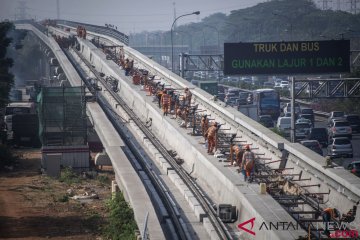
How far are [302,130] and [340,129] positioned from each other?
2510 mm

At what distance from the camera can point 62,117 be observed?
37.2 m

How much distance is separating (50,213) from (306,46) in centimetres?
1701

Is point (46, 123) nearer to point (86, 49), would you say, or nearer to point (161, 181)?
point (161, 181)

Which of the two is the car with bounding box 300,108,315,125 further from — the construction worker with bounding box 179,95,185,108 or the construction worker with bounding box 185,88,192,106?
the construction worker with bounding box 185,88,192,106

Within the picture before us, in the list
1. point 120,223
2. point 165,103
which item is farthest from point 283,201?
point 165,103

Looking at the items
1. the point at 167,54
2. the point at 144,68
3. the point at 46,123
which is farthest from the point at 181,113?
the point at 167,54

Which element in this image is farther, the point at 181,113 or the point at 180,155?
the point at 181,113

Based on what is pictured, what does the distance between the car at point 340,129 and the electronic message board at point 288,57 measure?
8.80 m

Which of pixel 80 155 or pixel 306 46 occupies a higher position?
pixel 306 46

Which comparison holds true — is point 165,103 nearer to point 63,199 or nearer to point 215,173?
point 215,173

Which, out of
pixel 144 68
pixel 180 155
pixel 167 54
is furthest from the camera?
pixel 167 54

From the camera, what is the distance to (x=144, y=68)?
200ft

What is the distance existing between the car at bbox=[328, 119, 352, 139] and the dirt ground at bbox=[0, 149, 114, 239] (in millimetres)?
16729

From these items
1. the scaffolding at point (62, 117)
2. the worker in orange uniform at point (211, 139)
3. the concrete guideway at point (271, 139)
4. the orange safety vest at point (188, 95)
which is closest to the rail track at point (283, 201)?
the concrete guideway at point (271, 139)
